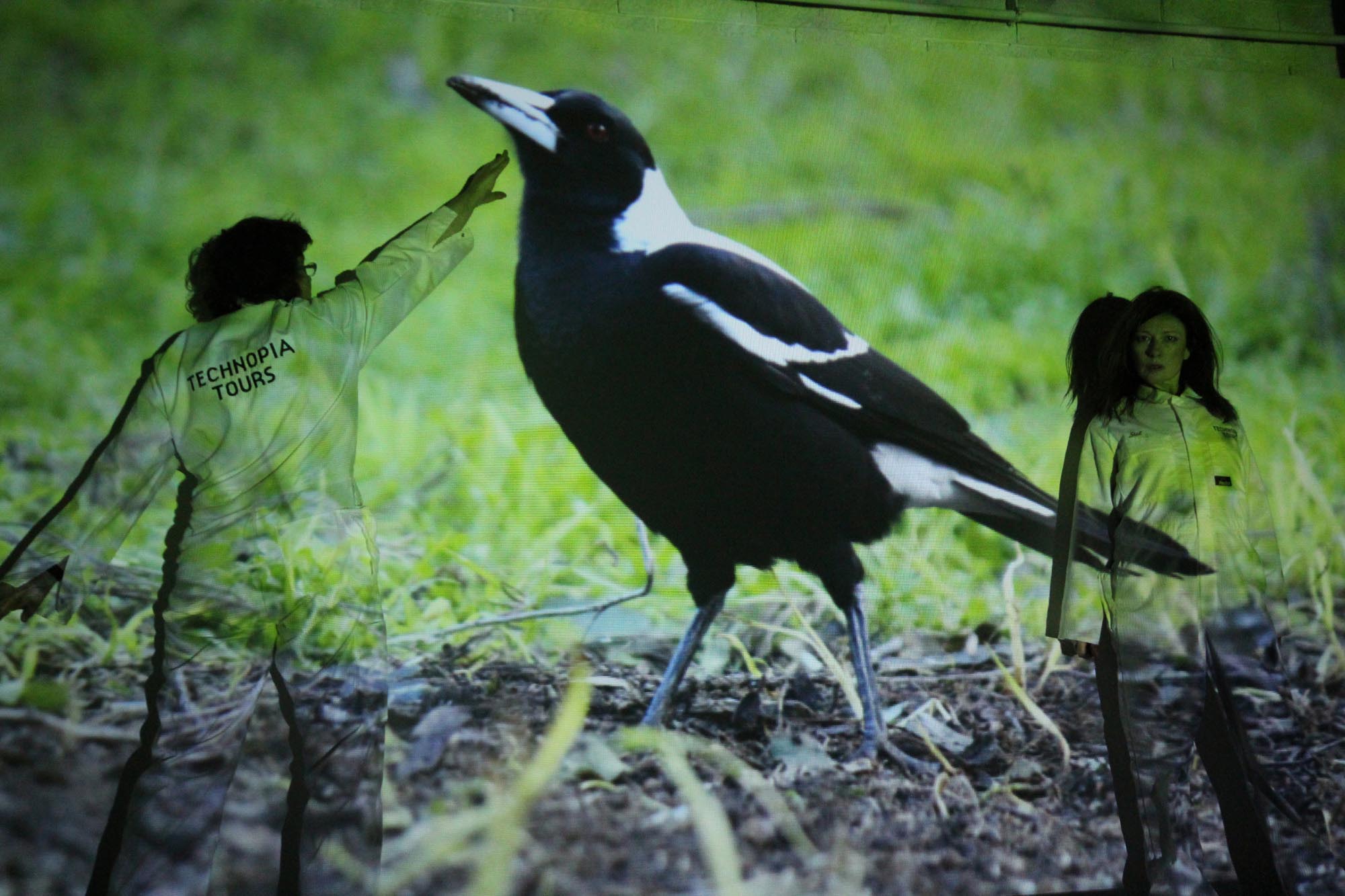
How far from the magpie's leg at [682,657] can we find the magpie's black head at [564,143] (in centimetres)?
81

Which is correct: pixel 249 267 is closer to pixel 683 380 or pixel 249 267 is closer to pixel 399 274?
pixel 399 274

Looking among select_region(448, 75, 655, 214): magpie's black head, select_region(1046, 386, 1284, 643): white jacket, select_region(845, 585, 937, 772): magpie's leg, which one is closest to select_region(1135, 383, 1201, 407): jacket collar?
select_region(1046, 386, 1284, 643): white jacket

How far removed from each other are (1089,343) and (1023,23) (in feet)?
2.50

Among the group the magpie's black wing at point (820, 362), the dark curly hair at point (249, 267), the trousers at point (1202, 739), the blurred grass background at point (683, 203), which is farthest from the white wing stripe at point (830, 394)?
the dark curly hair at point (249, 267)

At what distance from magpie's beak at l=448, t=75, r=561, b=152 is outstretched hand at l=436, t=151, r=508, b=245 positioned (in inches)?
2.6

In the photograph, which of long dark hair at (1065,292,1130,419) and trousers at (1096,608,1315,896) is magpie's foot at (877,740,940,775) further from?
long dark hair at (1065,292,1130,419)

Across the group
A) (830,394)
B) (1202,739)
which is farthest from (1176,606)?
(830,394)

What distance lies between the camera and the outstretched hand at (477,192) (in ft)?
6.81

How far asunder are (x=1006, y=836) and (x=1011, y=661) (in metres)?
0.35

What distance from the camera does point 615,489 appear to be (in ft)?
7.04

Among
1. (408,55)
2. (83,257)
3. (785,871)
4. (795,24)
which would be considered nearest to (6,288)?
(83,257)

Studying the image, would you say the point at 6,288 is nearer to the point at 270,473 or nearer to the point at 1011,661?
the point at 270,473

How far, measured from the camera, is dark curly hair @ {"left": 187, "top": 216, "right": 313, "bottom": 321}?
6.19 feet

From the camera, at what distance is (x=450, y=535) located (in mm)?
2078
